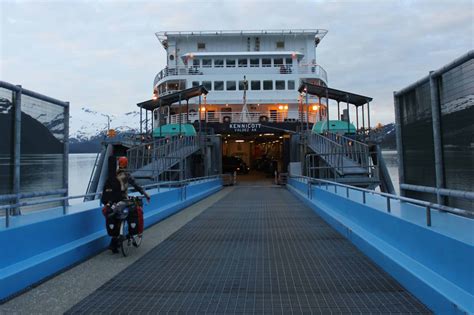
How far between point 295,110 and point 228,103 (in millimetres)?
6703

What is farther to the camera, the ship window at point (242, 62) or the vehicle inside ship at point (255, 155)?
the ship window at point (242, 62)

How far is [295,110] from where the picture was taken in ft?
128

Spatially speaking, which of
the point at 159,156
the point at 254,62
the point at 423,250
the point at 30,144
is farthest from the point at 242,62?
the point at 423,250

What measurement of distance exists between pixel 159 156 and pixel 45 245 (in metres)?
12.5

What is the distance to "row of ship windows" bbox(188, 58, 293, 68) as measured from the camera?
40.5 m

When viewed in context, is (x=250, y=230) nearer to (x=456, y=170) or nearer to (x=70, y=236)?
(x=70, y=236)

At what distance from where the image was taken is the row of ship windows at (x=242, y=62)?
4047cm

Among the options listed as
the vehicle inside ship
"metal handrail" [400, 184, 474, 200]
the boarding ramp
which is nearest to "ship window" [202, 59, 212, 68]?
the vehicle inside ship

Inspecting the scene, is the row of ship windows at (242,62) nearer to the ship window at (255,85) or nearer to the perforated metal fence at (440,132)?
the ship window at (255,85)

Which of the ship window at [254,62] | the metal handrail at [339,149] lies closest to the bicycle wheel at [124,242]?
the metal handrail at [339,149]

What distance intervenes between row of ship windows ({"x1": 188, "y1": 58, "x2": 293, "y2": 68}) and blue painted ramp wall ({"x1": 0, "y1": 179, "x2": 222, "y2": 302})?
116 feet

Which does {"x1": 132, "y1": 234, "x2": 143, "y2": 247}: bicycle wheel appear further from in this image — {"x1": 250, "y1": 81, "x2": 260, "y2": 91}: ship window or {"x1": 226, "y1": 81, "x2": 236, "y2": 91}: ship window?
{"x1": 250, "y1": 81, "x2": 260, "y2": 91}: ship window

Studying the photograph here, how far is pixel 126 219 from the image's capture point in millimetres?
6488

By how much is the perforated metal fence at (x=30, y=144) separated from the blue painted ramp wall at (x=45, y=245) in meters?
0.59
